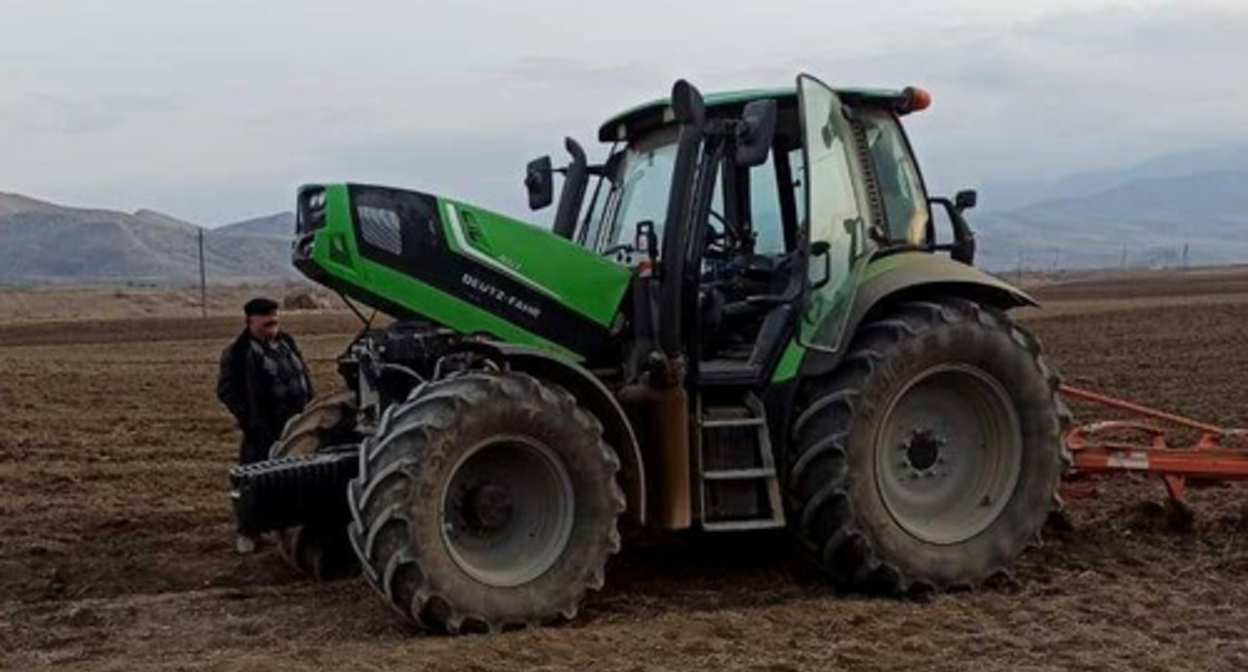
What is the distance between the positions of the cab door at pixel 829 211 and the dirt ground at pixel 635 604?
134 cm

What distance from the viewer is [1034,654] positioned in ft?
20.7

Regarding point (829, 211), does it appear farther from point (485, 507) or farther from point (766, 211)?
point (485, 507)

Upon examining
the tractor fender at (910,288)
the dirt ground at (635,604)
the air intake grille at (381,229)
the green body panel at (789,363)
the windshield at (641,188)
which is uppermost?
the windshield at (641,188)

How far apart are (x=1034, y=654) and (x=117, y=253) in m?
199

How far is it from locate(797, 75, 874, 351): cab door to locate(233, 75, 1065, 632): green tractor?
0.04 ft

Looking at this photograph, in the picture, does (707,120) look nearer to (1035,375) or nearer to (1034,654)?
(1035,375)

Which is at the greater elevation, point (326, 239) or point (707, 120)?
point (707, 120)

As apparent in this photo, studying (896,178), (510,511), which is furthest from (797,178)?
(510,511)

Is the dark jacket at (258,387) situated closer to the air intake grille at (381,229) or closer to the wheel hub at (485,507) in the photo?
the air intake grille at (381,229)

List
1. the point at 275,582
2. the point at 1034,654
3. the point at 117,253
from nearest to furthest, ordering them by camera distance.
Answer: the point at 1034,654 → the point at 275,582 → the point at 117,253

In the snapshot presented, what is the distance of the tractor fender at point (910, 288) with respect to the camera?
7469 millimetres

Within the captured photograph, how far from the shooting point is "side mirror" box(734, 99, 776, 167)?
23.2 feet

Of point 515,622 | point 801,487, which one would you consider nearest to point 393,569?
point 515,622

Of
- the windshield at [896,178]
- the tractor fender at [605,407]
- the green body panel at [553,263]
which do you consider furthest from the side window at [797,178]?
the tractor fender at [605,407]
